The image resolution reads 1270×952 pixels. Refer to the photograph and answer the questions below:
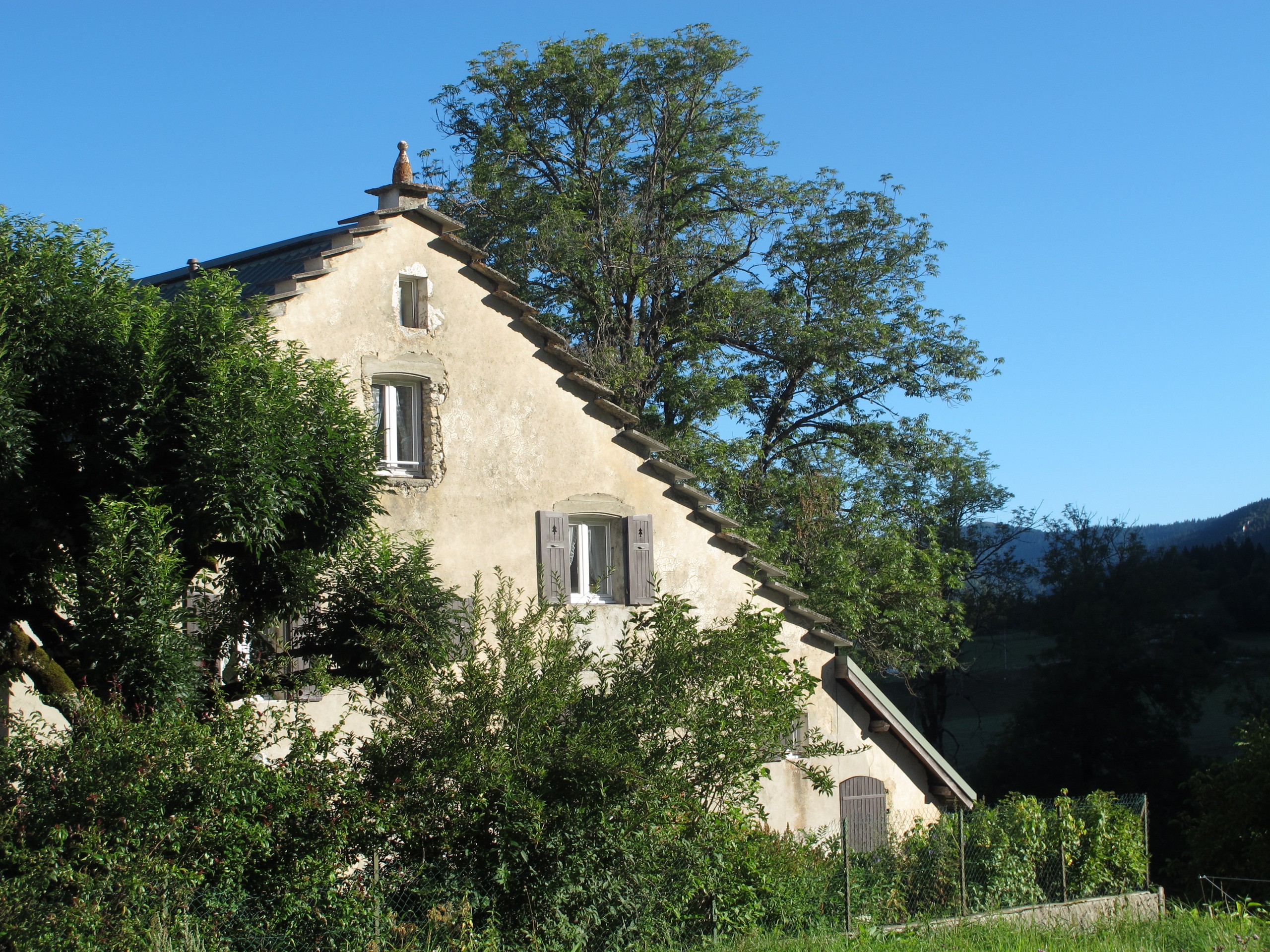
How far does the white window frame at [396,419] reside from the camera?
1480 cm

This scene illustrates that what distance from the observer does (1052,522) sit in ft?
157

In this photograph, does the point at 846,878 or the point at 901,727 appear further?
the point at 901,727

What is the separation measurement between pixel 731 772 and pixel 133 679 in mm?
4901

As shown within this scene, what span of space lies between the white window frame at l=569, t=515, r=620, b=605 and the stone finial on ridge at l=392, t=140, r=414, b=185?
4739 millimetres

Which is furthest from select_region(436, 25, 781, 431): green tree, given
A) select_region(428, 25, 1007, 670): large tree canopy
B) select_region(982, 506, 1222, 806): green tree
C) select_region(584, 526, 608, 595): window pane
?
select_region(982, 506, 1222, 806): green tree

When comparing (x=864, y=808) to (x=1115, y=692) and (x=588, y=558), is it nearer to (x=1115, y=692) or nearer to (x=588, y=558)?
(x=588, y=558)

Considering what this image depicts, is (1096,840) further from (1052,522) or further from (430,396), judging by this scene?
(1052,522)

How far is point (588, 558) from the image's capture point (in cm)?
1655

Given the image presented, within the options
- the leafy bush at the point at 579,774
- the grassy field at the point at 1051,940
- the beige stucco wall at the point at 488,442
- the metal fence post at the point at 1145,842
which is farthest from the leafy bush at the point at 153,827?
the metal fence post at the point at 1145,842

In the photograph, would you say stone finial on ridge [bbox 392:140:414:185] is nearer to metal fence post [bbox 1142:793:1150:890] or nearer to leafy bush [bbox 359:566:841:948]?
leafy bush [bbox 359:566:841:948]

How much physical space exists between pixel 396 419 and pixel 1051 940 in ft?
29.9

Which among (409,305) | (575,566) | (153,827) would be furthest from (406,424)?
(153,827)

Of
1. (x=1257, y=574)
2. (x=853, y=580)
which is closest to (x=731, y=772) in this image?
(x=853, y=580)

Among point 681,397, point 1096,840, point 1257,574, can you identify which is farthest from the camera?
point 1257,574
